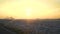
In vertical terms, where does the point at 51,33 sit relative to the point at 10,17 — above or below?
below

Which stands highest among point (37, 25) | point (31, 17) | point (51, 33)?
point (31, 17)

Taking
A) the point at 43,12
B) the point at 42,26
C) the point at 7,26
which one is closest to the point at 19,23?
the point at 7,26

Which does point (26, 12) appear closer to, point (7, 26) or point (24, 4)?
point (24, 4)

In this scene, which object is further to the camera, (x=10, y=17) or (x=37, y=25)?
(x=10, y=17)

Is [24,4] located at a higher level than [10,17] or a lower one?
higher

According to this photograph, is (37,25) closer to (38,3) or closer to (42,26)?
(42,26)

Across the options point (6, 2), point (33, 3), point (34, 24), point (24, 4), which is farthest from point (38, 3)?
point (6, 2)
